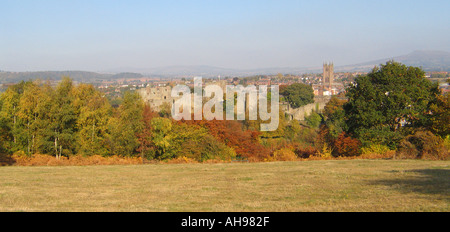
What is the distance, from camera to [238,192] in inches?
360

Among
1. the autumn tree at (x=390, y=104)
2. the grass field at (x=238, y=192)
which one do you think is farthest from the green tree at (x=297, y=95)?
the grass field at (x=238, y=192)

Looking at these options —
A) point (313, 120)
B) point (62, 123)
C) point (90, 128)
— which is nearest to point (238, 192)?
point (62, 123)

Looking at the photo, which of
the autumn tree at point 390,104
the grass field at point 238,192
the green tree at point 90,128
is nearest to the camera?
the grass field at point 238,192

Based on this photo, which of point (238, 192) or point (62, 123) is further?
point (62, 123)

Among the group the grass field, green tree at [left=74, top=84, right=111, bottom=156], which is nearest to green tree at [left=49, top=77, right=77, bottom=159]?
green tree at [left=74, top=84, right=111, bottom=156]

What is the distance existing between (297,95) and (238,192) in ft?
306

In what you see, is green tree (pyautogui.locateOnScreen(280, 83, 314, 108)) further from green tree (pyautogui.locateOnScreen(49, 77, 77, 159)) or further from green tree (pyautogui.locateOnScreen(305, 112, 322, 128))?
green tree (pyautogui.locateOnScreen(49, 77, 77, 159))

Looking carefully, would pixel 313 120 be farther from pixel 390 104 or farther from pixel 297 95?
pixel 390 104

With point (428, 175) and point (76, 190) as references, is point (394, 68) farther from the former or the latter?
point (76, 190)

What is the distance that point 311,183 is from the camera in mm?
10195

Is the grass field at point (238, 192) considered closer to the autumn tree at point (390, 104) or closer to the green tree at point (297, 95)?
the autumn tree at point (390, 104)

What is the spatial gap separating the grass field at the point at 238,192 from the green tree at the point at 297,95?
3421 inches

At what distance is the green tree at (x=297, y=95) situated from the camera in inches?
3856
